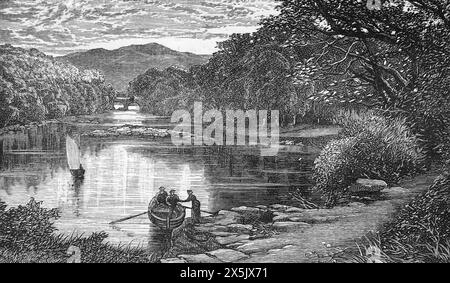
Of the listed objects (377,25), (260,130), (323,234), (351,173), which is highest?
(377,25)

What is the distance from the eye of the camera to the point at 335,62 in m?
7.19

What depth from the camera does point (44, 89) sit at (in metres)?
7.51

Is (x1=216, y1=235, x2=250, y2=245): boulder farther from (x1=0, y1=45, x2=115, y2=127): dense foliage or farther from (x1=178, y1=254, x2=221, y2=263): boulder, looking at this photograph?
(x1=0, y1=45, x2=115, y2=127): dense foliage

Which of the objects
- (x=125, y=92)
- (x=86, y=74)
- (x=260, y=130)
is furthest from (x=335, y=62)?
(x=86, y=74)

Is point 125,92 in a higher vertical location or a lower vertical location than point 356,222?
higher

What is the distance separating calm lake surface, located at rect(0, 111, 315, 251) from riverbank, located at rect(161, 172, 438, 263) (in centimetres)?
20

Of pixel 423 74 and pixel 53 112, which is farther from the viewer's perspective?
pixel 53 112

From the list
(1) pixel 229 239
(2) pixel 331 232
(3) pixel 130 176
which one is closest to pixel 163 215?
(3) pixel 130 176

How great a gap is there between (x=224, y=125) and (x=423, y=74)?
2523 mm

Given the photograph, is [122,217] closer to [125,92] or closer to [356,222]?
[125,92]

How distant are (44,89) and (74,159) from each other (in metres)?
1.11

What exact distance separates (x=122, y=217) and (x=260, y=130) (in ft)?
6.56

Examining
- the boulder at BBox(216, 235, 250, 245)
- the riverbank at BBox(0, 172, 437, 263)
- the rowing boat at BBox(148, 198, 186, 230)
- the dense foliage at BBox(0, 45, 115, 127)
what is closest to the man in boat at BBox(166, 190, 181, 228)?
the rowing boat at BBox(148, 198, 186, 230)

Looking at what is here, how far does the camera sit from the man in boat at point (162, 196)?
6930 millimetres
